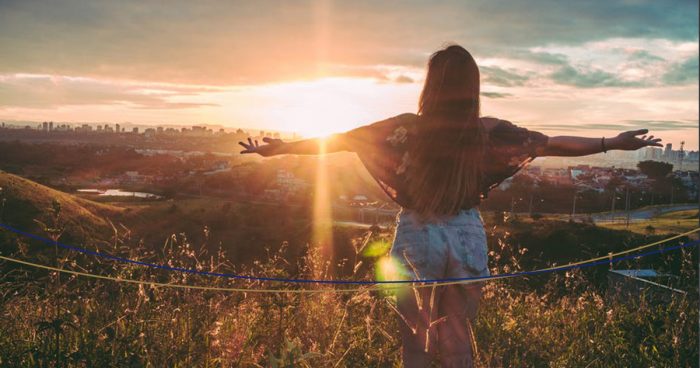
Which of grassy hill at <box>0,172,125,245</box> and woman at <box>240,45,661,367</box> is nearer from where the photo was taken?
woman at <box>240,45,661,367</box>

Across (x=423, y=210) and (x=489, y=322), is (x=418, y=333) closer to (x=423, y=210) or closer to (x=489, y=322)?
(x=423, y=210)

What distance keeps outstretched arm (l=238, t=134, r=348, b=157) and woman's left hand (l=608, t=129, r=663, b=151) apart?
141cm

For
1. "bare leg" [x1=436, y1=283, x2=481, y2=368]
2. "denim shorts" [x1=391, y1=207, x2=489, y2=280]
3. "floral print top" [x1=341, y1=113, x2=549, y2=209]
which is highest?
"floral print top" [x1=341, y1=113, x2=549, y2=209]

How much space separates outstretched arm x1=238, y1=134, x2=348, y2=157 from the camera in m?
2.80

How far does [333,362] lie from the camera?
292 cm

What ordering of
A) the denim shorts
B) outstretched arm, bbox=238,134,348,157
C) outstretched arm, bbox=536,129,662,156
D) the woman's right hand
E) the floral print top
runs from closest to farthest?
the denim shorts < the floral print top < outstretched arm, bbox=536,129,662,156 < outstretched arm, bbox=238,134,348,157 < the woman's right hand

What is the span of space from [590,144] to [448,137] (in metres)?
0.86

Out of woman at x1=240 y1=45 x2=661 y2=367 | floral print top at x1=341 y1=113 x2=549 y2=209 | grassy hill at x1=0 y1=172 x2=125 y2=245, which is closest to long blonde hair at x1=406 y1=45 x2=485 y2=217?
woman at x1=240 y1=45 x2=661 y2=367

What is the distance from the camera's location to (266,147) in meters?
2.95

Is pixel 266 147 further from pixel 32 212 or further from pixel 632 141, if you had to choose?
pixel 32 212

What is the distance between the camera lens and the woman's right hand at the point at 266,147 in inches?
115

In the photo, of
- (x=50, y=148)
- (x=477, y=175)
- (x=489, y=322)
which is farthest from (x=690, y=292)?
(x=50, y=148)

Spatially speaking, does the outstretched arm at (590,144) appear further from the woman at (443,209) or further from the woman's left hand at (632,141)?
the woman at (443,209)

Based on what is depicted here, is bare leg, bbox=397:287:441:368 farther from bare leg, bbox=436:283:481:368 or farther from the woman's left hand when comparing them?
the woman's left hand
